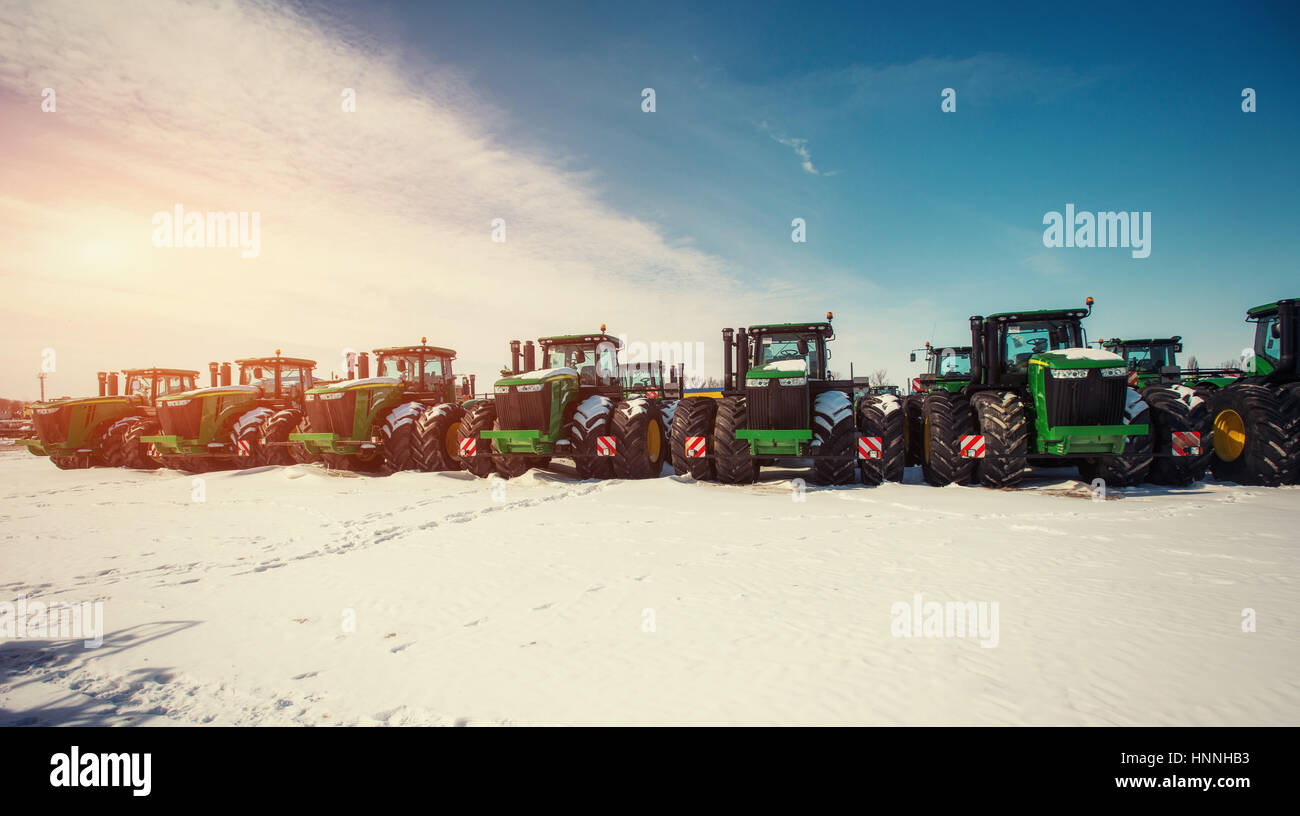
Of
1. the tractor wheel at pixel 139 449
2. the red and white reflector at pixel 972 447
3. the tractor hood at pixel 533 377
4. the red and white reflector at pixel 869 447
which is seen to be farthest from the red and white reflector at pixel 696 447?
the tractor wheel at pixel 139 449

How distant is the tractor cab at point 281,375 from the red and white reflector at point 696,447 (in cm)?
1209

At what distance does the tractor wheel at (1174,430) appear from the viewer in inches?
384

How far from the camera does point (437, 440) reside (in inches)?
491

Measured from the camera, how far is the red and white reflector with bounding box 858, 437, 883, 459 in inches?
404

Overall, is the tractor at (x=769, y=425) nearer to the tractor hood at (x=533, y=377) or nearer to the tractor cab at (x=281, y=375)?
the tractor hood at (x=533, y=377)

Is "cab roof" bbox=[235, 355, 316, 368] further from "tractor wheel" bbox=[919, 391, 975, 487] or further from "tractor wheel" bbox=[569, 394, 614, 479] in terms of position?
"tractor wheel" bbox=[919, 391, 975, 487]

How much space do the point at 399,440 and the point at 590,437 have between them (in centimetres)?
433

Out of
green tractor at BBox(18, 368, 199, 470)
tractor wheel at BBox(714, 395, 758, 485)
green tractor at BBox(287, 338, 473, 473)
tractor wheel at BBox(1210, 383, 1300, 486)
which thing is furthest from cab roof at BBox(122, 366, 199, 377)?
tractor wheel at BBox(1210, 383, 1300, 486)

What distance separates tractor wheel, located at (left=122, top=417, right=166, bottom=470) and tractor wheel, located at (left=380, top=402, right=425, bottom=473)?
27.5ft

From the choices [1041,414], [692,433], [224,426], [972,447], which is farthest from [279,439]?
[1041,414]

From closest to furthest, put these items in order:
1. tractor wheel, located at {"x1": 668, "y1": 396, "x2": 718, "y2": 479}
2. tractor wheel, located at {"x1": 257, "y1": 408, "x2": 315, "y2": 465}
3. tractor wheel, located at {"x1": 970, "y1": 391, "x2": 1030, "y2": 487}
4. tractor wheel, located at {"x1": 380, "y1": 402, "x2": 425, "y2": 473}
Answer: tractor wheel, located at {"x1": 970, "y1": 391, "x2": 1030, "y2": 487} → tractor wheel, located at {"x1": 668, "y1": 396, "x2": 718, "y2": 479} → tractor wheel, located at {"x1": 380, "y1": 402, "x2": 425, "y2": 473} → tractor wheel, located at {"x1": 257, "y1": 408, "x2": 315, "y2": 465}

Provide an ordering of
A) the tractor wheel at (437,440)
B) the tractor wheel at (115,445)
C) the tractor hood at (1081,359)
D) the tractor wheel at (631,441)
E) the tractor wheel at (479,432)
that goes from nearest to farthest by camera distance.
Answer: the tractor hood at (1081,359) → the tractor wheel at (631,441) → the tractor wheel at (479,432) → the tractor wheel at (437,440) → the tractor wheel at (115,445)

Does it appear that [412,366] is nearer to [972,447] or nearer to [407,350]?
[407,350]
